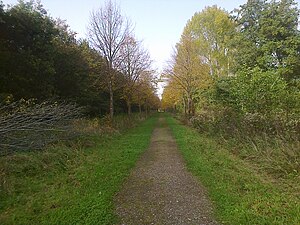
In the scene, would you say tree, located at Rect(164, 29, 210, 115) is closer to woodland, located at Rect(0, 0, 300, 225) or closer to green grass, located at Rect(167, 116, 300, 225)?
woodland, located at Rect(0, 0, 300, 225)

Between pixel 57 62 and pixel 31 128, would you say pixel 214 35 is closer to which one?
pixel 57 62

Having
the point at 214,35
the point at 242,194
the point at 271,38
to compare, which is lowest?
the point at 242,194

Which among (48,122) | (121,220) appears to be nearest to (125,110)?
(48,122)

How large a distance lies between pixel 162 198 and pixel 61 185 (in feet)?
8.46

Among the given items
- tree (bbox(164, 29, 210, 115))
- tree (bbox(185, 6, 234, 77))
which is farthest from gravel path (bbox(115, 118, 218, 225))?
tree (bbox(185, 6, 234, 77))

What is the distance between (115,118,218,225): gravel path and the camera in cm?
425

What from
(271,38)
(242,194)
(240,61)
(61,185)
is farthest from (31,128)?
(271,38)

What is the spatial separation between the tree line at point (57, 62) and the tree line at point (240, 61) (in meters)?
4.94

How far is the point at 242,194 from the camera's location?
535cm

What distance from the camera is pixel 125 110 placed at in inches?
1544

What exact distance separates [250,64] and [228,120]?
1212 centimetres

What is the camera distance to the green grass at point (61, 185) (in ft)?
14.3

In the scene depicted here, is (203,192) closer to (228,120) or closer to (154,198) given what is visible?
(154,198)

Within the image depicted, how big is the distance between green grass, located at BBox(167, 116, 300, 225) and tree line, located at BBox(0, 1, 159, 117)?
923 centimetres
